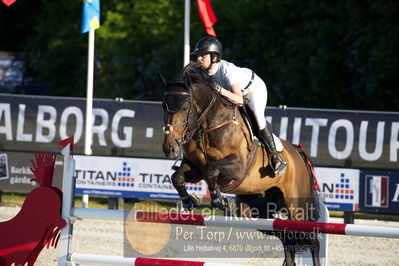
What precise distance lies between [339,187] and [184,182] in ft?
17.1

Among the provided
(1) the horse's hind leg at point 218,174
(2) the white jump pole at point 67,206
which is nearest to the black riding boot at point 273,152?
(1) the horse's hind leg at point 218,174

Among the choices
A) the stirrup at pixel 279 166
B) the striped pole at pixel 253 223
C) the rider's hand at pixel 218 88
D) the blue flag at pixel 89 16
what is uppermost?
the blue flag at pixel 89 16

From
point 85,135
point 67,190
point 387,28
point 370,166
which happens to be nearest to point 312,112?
point 370,166

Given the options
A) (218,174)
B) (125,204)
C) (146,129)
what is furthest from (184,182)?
(125,204)

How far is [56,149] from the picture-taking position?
11617 millimetres

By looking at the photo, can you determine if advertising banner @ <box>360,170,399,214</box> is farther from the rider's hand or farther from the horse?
the rider's hand

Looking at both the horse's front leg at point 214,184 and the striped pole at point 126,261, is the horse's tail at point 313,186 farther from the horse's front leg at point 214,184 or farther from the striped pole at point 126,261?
the striped pole at point 126,261

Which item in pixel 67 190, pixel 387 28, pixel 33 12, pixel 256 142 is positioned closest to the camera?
pixel 67 190

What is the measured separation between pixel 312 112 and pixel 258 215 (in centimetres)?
436

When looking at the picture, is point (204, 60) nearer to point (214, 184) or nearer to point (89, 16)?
point (214, 184)

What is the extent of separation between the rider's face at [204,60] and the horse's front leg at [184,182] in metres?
0.89

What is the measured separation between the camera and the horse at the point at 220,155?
5578mm

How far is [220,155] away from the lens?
6051mm

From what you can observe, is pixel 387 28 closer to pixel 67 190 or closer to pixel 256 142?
pixel 256 142
